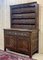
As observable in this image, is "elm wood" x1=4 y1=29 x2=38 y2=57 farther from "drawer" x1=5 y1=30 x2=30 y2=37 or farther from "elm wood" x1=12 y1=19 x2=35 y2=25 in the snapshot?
"elm wood" x1=12 y1=19 x2=35 y2=25

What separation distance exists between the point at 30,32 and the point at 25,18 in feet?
3.08

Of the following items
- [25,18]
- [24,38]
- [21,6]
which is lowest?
[24,38]

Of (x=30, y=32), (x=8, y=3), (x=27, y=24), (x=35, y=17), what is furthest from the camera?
(x=8, y=3)

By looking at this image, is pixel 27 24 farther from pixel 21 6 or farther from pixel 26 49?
pixel 26 49

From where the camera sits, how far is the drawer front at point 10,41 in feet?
13.8

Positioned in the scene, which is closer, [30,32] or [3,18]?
[30,32]

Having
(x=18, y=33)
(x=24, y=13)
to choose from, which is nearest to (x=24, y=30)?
(x=18, y=33)

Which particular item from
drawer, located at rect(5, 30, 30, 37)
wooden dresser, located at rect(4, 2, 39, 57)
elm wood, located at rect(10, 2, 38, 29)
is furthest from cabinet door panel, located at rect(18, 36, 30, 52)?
elm wood, located at rect(10, 2, 38, 29)

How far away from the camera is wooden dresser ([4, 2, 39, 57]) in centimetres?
383

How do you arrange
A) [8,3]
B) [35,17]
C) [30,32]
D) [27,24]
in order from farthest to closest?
[8,3], [27,24], [35,17], [30,32]

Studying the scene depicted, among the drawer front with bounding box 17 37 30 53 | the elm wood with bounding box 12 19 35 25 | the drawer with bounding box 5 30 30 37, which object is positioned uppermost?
the elm wood with bounding box 12 19 35 25

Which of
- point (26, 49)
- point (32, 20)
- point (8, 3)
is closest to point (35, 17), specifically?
point (32, 20)

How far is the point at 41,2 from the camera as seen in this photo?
420cm

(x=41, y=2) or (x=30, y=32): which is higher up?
(x=41, y=2)
